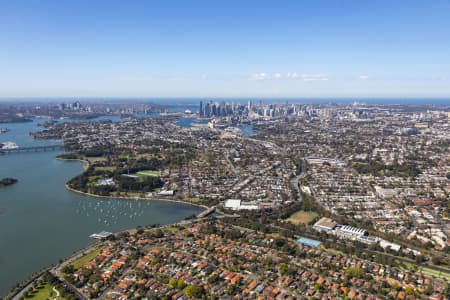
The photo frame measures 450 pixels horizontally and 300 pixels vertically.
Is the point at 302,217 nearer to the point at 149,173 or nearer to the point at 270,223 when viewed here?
the point at 270,223

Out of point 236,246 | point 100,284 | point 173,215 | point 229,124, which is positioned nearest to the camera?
point 100,284

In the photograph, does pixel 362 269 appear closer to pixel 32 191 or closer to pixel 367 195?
pixel 367 195

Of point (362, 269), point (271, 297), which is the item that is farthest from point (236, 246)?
point (362, 269)

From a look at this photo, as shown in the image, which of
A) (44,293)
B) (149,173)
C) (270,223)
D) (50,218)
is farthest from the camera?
(149,173)

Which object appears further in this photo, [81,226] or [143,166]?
[143,166]

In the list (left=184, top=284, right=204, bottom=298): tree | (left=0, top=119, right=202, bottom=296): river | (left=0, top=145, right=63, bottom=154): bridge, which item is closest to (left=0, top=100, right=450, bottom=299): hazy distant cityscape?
(left=184, top=284, right=204, bottom=298): tree

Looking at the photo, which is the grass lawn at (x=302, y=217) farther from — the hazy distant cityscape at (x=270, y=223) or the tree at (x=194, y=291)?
the tree at (x=194, y=291)

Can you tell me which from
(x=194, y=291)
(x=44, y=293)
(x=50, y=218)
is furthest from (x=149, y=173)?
(x=194, y=291)
